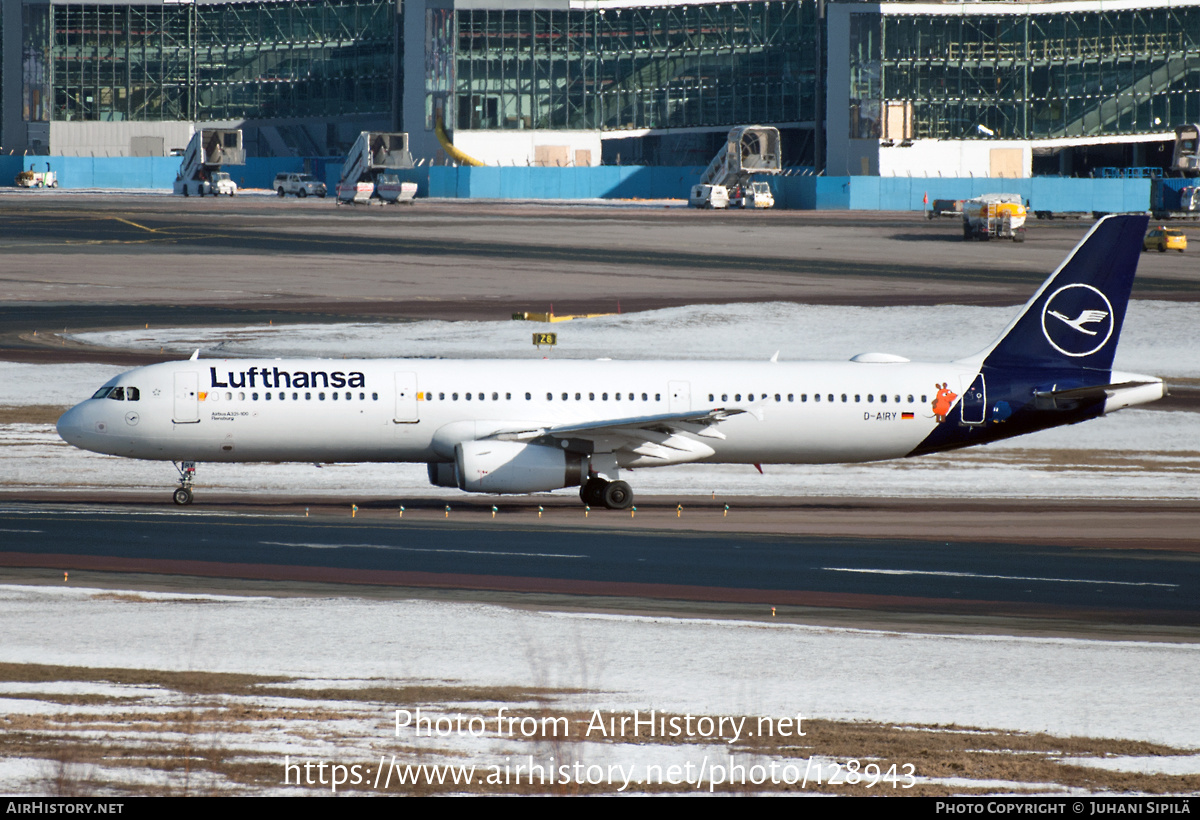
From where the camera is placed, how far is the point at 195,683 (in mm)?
21359

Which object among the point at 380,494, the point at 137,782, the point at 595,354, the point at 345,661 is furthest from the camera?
the point at 595,354

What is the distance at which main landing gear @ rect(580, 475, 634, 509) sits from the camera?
41.0 m

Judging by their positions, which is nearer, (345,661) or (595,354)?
(345,661)

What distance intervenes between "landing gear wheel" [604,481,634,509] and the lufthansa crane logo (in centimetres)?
1294

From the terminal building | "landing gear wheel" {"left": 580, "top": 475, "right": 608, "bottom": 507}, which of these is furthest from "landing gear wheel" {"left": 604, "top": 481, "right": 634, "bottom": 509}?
the terminal building

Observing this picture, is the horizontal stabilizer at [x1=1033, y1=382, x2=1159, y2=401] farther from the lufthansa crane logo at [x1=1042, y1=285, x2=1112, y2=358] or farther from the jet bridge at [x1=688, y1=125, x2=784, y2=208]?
the jet bridge at [x1=688, y1=125, x2=784, y2=208]

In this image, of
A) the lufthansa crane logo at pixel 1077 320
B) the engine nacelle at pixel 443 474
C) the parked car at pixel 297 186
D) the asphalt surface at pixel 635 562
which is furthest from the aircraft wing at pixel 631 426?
the parked car at pixel 297 186

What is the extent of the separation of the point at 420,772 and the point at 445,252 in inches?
3763

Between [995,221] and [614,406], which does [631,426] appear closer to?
[614,406]

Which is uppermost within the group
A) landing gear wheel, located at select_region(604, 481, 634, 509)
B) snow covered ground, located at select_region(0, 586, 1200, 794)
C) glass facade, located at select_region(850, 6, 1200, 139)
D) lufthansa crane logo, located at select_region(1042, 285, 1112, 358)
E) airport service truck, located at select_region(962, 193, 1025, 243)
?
glass facade, located at select_region(850, 6, 1200, 139)

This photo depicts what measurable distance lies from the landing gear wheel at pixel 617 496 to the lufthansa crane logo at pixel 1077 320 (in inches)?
509

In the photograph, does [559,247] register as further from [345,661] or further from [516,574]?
[345,661]

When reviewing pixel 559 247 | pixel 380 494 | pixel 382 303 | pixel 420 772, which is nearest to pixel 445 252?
pixel 559 247

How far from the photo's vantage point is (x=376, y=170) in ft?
592
